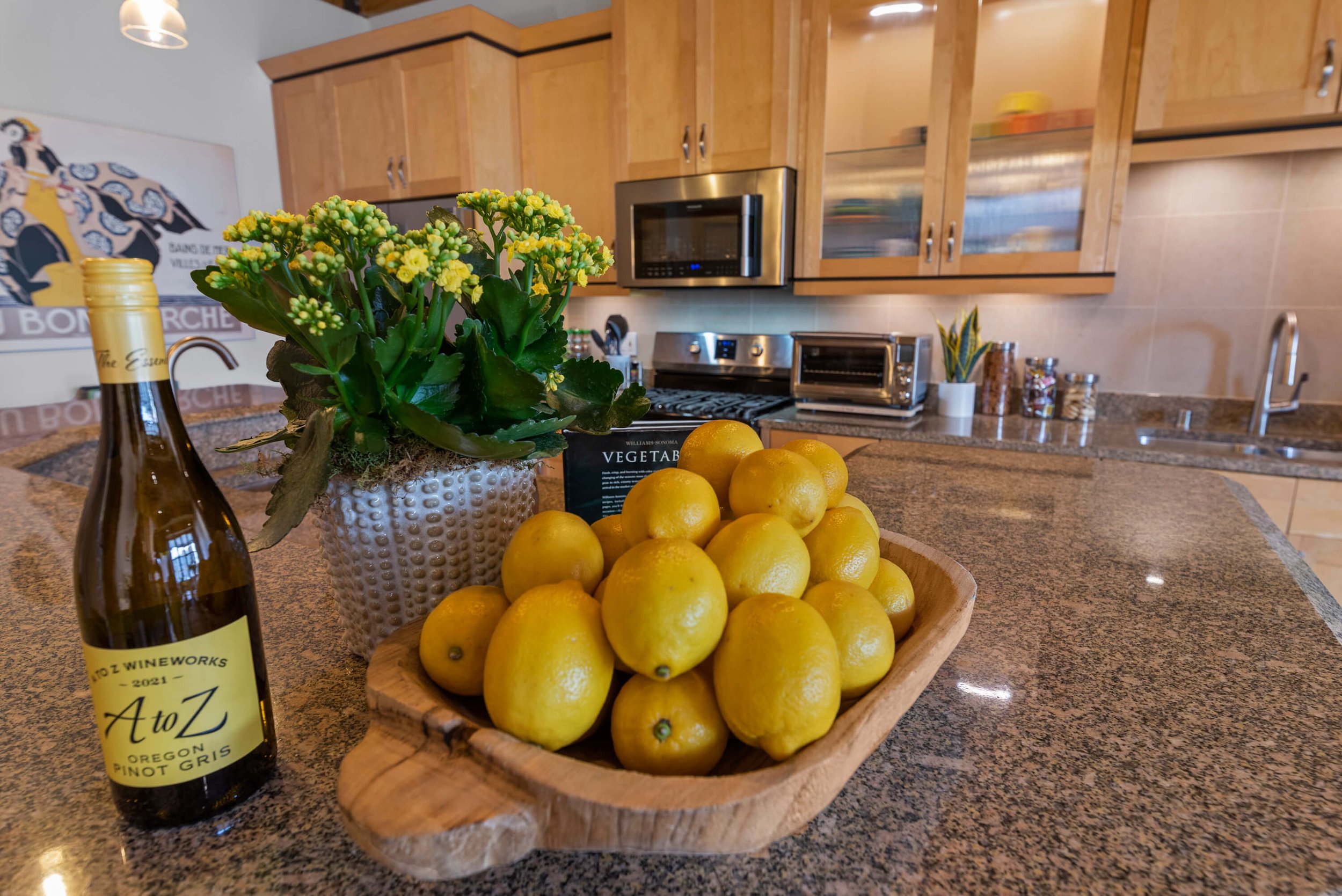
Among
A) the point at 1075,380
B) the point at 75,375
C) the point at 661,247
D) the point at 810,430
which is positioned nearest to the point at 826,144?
the point at 661,247

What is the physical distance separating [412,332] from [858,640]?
37 cm

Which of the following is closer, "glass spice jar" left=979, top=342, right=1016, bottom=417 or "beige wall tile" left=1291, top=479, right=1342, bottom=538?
"beige wall tile" left=1291, top=479, right=1342, bottom=538

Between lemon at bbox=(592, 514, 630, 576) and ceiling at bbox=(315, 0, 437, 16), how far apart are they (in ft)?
13.3

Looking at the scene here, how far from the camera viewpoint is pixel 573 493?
79cm

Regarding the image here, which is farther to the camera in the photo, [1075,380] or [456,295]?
[1075,380]

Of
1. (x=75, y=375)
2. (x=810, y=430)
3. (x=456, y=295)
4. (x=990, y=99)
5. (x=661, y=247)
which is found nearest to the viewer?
(x=456, y=295)

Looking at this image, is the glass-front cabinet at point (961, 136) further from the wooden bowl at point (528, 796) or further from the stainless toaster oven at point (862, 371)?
the wooden bowl at point (528, 796)

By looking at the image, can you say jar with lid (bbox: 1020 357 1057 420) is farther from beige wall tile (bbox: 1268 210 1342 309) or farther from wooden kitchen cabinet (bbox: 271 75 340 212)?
wooden kitchen cabinet (bbox: 271 75 340 212)

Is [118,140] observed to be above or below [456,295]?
above

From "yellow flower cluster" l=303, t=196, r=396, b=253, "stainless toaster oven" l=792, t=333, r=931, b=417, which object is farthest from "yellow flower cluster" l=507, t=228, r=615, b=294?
"stainless toaster oven" l=792, t=333, r=931, b=417

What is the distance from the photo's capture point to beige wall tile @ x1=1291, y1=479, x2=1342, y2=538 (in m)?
1.73

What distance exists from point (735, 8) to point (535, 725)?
2693mm

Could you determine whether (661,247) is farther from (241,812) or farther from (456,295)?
(241,812)

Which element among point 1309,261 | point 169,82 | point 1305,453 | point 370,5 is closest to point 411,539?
point 1305,453
